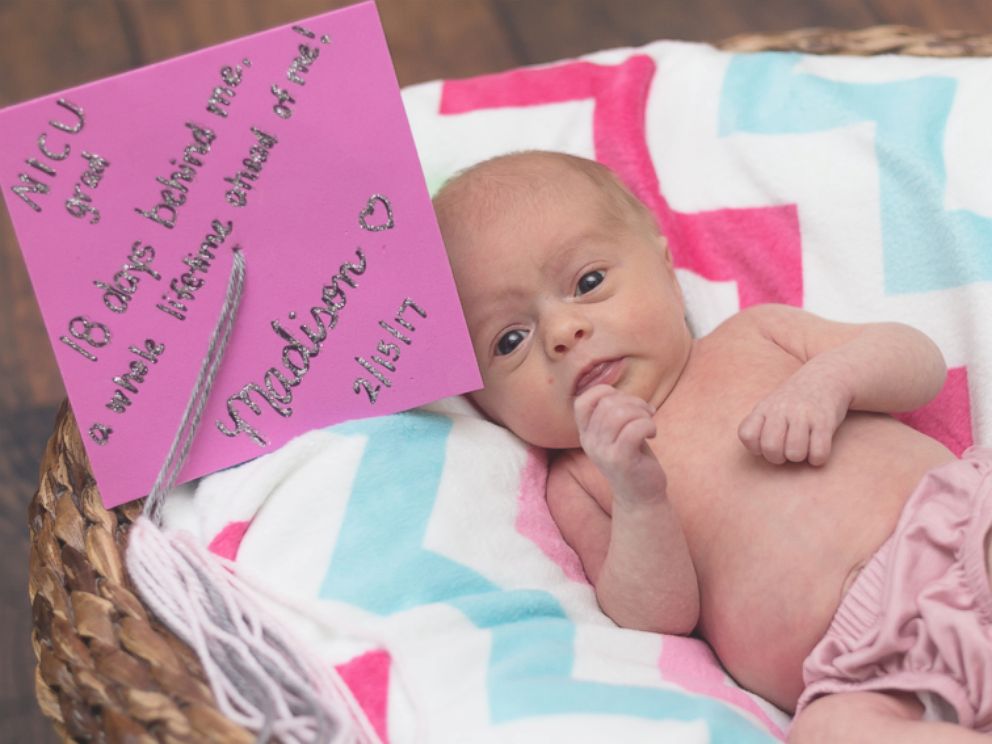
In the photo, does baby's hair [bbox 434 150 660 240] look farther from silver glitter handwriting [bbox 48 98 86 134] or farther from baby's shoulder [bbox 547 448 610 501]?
silver glitter handwriting [bbox 48 98 86 134]

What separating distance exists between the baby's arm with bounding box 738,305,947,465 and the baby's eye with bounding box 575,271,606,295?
0.17 m

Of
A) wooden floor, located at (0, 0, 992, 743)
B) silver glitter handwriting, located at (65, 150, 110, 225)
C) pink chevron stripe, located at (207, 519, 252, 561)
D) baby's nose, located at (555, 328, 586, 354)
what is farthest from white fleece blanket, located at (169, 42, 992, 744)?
wooden floor, located at (0, 0, 992, 743)

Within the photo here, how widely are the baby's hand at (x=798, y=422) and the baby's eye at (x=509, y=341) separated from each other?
8.0 inches

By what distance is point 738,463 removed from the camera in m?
0.98

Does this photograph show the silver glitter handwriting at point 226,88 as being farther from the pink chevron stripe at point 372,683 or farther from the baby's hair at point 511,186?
the pink chevron stripe at point 372,683

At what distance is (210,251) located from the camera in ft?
3.01

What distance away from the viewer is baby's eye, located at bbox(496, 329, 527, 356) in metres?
1.04

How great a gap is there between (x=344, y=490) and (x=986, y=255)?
64cm

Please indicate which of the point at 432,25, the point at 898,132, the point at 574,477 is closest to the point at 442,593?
the point at 574,477

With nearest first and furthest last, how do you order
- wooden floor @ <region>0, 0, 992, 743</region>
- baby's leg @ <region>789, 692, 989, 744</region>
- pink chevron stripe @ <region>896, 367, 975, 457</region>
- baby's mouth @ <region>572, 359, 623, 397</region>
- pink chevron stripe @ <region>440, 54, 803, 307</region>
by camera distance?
baby's leg @ <region>789, 692, 989, 744</region> → baby's mouth @ <region>572, 359, 623, 397</region> → pink chevron stripe @ <region>896, 367, 975, 457</region> → pink chevron stripe @ <region>440, 54, 803, 307</region> → wooden floor @ <region>0, 0, 992, 743</region>

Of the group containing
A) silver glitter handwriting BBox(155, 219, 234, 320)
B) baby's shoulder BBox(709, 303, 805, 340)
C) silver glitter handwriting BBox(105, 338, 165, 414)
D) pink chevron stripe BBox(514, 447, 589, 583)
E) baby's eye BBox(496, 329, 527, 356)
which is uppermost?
silver glitter handwriting BBox(155, 219, 234, 320)

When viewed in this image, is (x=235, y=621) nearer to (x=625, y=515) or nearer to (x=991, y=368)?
(x=625, y=515)

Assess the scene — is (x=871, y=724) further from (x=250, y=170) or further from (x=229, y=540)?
(x=250, y=170)

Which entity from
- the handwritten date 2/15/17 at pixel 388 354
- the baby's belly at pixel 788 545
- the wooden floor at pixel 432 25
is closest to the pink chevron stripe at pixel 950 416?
the baby's belly at pixel 788 545
